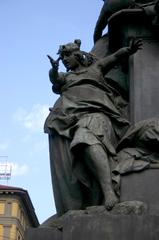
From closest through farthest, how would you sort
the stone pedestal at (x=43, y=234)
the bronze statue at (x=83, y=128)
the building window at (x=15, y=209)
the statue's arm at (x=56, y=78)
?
1. the stone pedestal at (x=43, y=234)
2. the bronze statue at (x=83, y=128)
3. the statue's arm at (x=56, y=78)
4. the building window at (x=15, y=209)

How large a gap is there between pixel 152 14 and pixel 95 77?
132 cm

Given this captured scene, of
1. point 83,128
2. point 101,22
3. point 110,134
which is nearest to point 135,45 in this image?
point 110,134

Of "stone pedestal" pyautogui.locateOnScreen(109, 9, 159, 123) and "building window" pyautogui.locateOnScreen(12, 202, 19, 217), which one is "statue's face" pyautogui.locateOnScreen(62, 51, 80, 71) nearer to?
"stone pedestal" pyautogui.locateOnScreen(109, 9, 159, 123)

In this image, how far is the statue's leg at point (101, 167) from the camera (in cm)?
675

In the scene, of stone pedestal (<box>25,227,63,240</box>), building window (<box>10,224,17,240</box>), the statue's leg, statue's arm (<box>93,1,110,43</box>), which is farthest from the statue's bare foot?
building window (<box>10,224,17,240</box>)

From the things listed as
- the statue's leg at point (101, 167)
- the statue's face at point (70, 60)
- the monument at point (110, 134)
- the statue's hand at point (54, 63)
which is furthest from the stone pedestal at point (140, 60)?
the statue's hand at point (54, 63)

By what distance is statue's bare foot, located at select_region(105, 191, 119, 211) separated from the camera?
655cm

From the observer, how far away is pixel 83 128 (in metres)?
7.22

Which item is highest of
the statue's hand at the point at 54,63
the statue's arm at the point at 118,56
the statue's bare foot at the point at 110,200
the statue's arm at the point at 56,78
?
the statue's arm at the point at 118,56

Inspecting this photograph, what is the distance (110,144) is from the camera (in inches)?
286

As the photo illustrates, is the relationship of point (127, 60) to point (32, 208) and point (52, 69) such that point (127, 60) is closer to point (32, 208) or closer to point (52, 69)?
point (52, 69)

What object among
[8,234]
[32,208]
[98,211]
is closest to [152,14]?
[98,211]

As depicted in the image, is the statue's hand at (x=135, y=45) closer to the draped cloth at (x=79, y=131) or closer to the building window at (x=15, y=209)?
the draped cloth at (x=79, y=131)

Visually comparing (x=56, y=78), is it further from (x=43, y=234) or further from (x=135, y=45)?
(x=43, y=234)
